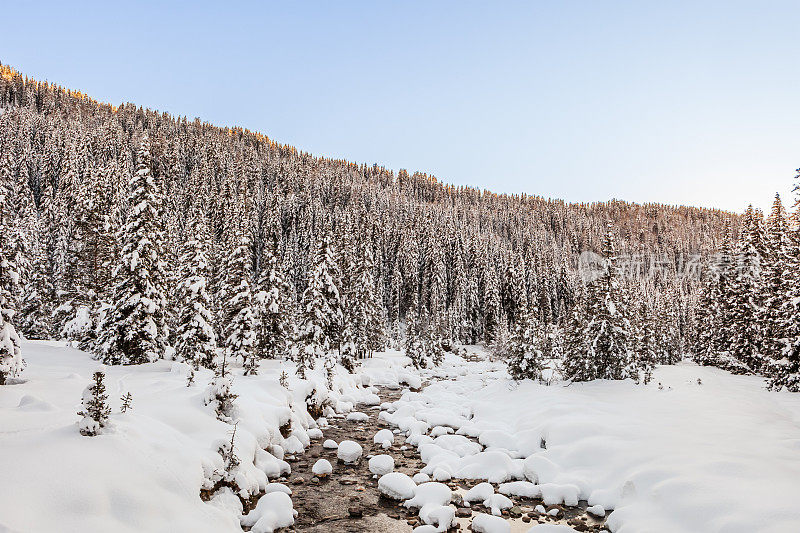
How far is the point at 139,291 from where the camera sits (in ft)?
79.2

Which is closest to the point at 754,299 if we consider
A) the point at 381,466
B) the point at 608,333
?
the point at 608,333

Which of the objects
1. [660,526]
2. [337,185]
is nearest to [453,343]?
[660,526]

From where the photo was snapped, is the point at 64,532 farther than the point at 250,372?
No


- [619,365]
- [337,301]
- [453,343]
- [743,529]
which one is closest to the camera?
[743,529]

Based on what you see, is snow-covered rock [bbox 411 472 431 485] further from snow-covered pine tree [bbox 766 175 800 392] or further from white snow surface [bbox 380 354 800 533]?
snow-covered pine tree [bbox 766 175 800 392]

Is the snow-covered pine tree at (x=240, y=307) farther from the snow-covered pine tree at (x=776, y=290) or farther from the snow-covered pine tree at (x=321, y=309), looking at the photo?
the snow-covered pine tree at (x=776, y=290)

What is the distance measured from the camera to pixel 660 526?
34.6ft

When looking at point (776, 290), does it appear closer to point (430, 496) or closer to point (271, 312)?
point (430, 496)

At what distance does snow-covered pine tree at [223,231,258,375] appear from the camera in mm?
30312

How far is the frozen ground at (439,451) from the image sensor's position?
886 cm

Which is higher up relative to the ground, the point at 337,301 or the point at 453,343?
the point at 337,301

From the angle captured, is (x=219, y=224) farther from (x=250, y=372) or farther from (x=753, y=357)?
(x=753, y=357)

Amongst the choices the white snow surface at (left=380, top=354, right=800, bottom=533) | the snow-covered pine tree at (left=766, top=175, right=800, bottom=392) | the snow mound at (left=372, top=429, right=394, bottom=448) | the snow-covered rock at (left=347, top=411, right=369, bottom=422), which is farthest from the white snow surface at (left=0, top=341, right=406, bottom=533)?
the snow-covered pine tree at (left=766, top=175, right=800, bottom=392)

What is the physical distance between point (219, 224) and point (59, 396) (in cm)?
6783
